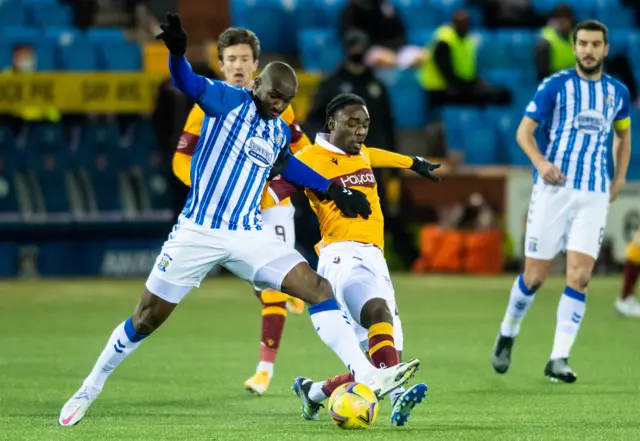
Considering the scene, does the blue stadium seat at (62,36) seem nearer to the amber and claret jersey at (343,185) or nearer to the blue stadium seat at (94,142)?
the blue stadium seat at (94,142)

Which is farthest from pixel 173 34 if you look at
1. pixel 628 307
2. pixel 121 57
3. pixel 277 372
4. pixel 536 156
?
pixel 121 57

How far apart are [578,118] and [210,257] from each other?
2.98 meters

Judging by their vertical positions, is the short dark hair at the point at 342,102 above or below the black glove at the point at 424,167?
above

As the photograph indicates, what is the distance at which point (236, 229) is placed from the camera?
6.21 m

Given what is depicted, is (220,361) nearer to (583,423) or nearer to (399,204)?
(583,423)

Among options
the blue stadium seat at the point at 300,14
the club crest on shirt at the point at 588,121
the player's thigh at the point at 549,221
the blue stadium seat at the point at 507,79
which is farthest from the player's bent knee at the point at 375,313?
the blue stadium seat at the point at 300,14

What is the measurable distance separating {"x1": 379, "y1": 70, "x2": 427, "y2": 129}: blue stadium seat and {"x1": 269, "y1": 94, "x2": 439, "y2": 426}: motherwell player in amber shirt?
1051cm

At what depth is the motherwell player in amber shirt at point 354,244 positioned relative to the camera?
6375 millimetres

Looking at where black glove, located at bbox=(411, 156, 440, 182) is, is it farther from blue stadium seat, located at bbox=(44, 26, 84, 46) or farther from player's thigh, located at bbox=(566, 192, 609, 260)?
blue stadium seat, located at bbox=(44, 26, 84, 46)

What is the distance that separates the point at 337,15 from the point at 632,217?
199 inches

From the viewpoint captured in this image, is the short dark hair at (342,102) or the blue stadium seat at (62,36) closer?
the short dark hair at (342,102)

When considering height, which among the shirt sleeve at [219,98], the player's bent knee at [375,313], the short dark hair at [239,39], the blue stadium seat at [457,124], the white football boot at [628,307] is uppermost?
the short dark hair at [239,39]

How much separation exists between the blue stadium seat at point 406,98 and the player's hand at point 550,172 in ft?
31.3

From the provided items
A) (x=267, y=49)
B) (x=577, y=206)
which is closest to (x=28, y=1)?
(x=267, y=49)
